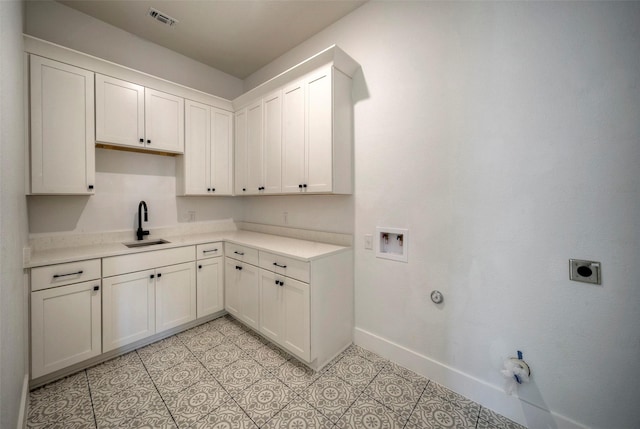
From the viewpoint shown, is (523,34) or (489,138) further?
(489,138)

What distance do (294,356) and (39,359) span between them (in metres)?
1.76

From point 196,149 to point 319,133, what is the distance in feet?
5.00

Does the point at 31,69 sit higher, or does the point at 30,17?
the point at 30,17

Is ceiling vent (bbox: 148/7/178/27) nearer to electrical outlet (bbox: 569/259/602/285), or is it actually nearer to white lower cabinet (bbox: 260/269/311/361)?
white lower cabinet (bbox: 260/269/311/361)

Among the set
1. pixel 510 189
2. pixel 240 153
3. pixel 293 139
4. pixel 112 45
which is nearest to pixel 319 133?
pixel 293 139

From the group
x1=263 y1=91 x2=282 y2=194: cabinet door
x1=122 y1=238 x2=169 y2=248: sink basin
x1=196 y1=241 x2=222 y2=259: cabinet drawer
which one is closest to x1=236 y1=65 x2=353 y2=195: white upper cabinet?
x1=263 y1=91 x2=282 y2=194: cabinet door

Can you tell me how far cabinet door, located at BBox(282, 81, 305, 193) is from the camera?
2.19 meters

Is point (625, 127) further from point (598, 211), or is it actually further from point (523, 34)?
point (523, 34)

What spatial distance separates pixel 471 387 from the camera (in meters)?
1.59

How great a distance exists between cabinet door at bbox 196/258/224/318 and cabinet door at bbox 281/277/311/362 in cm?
101

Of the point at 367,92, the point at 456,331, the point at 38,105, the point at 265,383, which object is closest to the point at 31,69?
the point at 38,105

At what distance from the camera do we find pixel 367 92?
208 cm

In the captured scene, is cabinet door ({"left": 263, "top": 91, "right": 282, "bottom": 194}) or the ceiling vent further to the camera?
cabinet door ({"left": 263, "top": 91, "right": 282, "bottom": 194})

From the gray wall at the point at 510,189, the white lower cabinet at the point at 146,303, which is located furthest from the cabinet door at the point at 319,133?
the white lower cabinet at the point at 146,303
